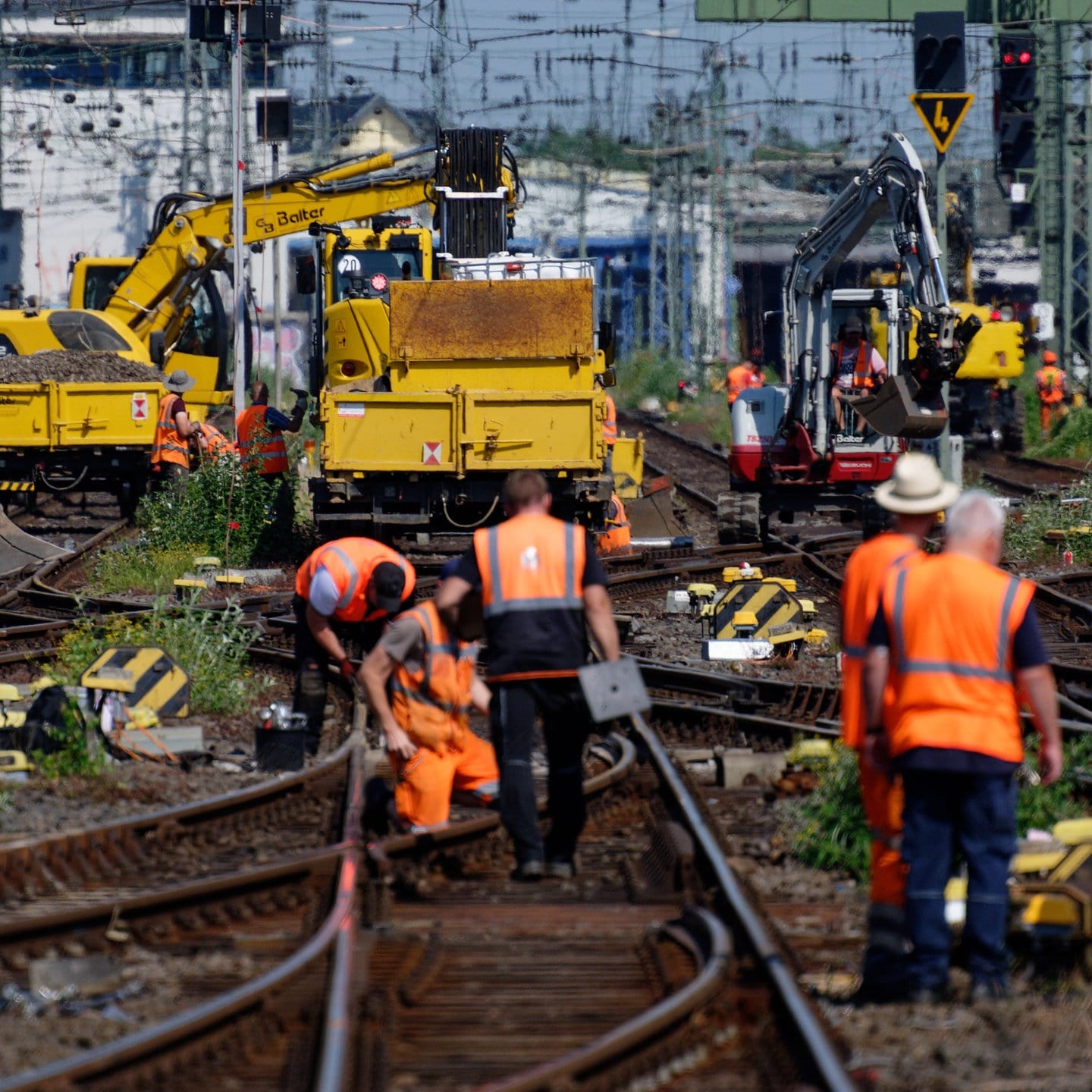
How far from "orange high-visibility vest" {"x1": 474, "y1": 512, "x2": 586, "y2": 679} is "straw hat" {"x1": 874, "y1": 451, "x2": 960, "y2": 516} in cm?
142

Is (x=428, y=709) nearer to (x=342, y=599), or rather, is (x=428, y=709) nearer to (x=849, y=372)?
(x=342, y=599)

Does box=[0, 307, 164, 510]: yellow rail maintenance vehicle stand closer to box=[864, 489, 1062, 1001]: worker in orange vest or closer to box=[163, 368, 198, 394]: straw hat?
box=[163, 368, 198, 394]: straw hat

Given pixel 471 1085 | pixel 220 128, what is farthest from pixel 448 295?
pixel 220 128

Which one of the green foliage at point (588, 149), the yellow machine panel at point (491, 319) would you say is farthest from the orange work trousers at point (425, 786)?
the green foliage at point (588, 149)

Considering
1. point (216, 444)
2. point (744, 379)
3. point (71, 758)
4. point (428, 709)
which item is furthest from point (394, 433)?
point (428, 709)

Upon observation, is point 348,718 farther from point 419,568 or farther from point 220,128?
point 220,128

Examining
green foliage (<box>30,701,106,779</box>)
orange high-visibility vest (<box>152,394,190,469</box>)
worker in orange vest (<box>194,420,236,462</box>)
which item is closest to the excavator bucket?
worker in orange vest (<box>194,420,236,462</box>)

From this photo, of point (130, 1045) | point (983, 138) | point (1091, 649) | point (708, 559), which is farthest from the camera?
point (983, 138)

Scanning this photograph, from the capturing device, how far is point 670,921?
22.6 feet

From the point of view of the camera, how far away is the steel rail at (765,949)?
16.4 ft

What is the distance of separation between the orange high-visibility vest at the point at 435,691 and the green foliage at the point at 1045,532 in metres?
11.8

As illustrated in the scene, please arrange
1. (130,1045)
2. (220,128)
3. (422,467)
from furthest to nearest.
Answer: (220,128), (422,467), (130,1045)

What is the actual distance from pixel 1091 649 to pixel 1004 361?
19664mm

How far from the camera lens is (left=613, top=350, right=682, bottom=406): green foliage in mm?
52531
